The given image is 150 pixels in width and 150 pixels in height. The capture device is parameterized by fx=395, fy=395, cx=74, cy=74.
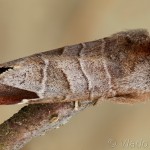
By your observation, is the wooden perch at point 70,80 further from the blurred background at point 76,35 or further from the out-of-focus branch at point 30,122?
the blurred background at point 76,35

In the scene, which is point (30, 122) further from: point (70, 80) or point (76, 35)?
point (76, 35)

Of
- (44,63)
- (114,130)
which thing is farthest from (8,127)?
(114,130)

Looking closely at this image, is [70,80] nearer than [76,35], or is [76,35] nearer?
[70,80]

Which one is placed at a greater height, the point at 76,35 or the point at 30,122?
the point at 76,35

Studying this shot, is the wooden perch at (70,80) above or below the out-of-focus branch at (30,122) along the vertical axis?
above

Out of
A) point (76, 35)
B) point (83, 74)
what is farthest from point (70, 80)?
point (76, 35)

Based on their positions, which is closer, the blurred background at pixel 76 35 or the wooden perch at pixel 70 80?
the wooden perch at pixel 70 80

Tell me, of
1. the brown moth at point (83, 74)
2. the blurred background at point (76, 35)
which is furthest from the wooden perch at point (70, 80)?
the blurred background at point (76, 35)

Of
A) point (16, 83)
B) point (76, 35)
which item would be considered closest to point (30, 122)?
point (16, 83)

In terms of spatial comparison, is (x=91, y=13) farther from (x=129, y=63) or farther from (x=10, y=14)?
(x=129, y=63)
